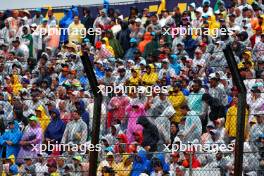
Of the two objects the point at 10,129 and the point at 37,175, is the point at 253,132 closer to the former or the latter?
the point at 37,175

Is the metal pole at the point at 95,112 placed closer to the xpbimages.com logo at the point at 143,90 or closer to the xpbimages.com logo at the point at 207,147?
the xpbimages.com logo at the point at 207,147

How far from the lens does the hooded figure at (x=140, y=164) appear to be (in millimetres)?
14930

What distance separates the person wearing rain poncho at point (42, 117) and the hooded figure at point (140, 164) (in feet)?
8.27

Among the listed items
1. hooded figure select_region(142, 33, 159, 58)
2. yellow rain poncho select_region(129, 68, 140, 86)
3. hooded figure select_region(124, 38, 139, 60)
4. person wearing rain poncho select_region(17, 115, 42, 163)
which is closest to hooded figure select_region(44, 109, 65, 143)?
person wearing rain poncho select_region(17, 115, 42, 163)

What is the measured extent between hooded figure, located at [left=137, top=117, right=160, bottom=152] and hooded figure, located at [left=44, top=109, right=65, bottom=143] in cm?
141

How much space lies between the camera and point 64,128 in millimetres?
16766

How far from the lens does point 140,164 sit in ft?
49.2

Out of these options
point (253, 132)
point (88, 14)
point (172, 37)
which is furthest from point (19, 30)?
point (253, 132)

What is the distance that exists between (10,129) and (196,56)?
3430 millimetres

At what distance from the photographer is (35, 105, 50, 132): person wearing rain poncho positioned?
1731cm

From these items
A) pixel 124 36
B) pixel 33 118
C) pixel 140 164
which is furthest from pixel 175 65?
pixel 140 164

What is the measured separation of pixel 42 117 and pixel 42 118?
0.46ft

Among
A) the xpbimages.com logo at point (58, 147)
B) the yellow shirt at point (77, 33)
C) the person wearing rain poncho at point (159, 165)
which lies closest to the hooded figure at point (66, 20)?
the yellow shirt at point (77, 33)

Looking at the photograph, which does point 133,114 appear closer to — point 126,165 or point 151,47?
point 126,165
